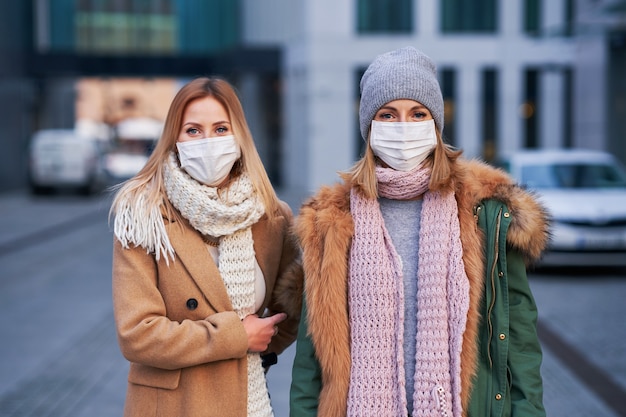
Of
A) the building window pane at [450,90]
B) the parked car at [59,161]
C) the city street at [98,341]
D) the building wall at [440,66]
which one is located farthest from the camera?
the building window pane at [450,90]

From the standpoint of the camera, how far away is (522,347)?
114 inches

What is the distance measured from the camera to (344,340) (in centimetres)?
292

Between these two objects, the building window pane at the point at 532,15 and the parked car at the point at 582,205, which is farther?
the building window pane at the point at 532,15

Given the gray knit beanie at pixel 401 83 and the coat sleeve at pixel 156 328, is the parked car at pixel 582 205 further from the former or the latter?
the coat sleeve at pixel 156 328

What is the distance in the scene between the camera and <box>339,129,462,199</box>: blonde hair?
2.97 meters

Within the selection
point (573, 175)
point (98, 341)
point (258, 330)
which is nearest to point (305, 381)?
point (258, 330)

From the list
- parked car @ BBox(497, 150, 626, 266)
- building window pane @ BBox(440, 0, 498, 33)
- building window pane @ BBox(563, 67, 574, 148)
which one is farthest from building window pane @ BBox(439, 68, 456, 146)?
parked car @ BBox(497, 150, 626, 266)

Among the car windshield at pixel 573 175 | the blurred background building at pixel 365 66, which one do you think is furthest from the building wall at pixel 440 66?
the car windshield at pixel 573 175

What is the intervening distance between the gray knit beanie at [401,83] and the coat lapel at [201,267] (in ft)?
2.24

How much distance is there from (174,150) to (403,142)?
826 mm

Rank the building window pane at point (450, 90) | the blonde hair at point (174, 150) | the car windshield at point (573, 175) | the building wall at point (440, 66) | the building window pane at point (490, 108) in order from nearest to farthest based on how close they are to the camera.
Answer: the blonde hair at point (174, 150) < the car windshield at point (573, 175) < the building wall at point (440, 66) < the building window pane at point (450, 90) < the building window pane at point (490, 108)

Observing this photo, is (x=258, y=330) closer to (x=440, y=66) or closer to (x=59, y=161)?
(x=59, y=161)

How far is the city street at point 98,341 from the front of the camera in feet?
21.8

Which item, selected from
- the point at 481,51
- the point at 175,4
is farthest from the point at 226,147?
the point at 175,4
